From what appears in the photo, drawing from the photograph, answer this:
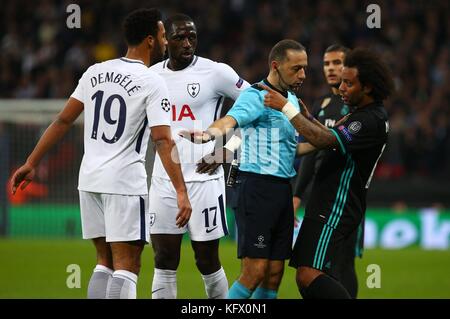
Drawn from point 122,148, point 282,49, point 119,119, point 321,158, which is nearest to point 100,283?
point 122,148

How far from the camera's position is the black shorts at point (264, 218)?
259 inches

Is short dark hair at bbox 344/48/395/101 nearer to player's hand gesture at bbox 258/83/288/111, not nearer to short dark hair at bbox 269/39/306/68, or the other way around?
short dark hair at bbox 269/39/306/68

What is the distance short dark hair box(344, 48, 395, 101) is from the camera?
6418 mm

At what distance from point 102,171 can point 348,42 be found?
13.4m

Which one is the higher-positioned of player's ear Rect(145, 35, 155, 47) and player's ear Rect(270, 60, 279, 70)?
player's ear Rect(145, 35, 155, 47)

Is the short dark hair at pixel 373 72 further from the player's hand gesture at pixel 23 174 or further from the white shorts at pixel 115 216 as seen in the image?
the player's hand gesture at pixel 23 174

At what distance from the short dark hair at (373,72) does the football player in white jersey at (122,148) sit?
1390mm

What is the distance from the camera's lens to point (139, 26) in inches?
251

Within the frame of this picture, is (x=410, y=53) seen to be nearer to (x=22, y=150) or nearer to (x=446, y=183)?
(x=446, y=183)

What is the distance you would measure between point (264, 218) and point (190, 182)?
1.01 metres

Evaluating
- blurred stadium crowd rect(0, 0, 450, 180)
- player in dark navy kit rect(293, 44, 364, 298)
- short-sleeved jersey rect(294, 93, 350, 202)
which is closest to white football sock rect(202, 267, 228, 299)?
player in dark navy kit rect(293, 44, 364, 298)

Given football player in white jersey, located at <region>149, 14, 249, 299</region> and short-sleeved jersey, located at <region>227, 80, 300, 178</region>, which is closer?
short-sleeved jersey, located at <region>227, 80, 300, 178</region>

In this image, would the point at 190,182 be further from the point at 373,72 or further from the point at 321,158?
the point at 373,72

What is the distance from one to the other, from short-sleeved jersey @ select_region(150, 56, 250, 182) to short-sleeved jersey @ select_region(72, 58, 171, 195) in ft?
3.39
